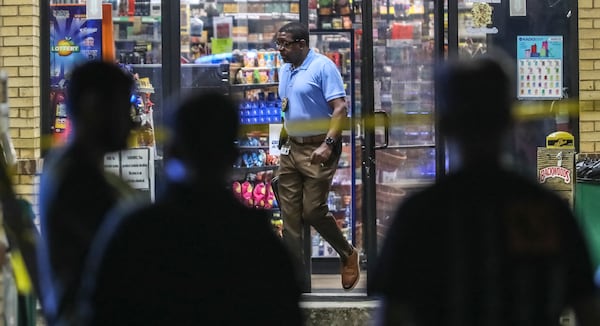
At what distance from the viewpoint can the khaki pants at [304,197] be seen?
741 cm

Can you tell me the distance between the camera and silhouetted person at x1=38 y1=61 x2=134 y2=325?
3.47 metres

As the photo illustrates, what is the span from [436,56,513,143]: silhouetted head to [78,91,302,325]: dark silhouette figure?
0.62 meters

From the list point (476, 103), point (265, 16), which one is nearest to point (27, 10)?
point (265, 16)

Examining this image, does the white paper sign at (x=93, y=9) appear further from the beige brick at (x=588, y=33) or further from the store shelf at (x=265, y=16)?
the beige brick at (x=588, y=33)

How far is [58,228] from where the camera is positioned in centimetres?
349

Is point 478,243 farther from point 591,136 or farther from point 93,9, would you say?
point 93,9

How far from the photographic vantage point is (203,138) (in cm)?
314

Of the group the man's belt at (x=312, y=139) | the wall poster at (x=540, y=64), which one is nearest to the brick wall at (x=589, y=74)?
the wall poster at (x=540, y=64)

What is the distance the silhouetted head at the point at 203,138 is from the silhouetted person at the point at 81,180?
0.44 meters

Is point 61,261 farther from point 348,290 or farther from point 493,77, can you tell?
point 348,290

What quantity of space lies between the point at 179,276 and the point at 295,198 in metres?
4.43

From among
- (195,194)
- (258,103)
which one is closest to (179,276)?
(195,194)

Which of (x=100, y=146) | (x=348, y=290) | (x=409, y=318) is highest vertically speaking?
(x=100, y=146)

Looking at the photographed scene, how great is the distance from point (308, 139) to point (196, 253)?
438 centimetres
